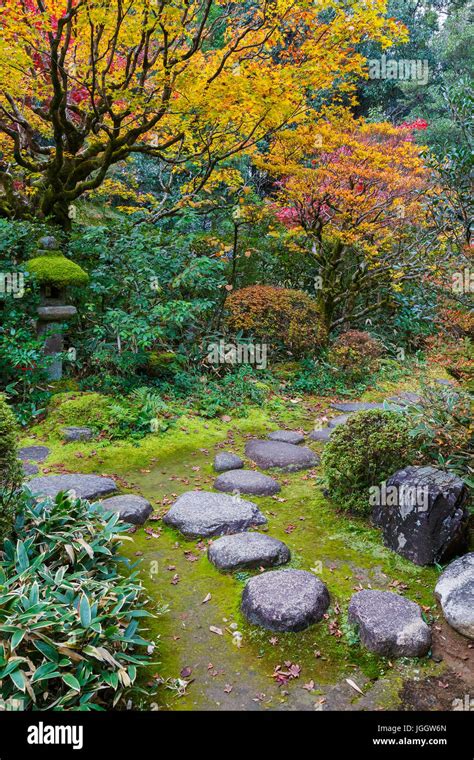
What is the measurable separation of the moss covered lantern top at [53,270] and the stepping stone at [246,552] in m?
4.34

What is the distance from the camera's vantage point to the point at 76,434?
19.0 ft

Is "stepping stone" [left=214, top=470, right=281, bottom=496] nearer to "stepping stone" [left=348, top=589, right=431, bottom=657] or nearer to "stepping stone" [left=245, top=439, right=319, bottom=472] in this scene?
"stepping stone" [left=245, top=439, right=319, bottom=472]

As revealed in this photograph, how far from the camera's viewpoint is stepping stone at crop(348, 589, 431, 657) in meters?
2.81

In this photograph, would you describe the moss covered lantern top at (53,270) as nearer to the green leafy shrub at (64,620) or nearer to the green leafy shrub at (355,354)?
the green leafy shrub at (64,620)

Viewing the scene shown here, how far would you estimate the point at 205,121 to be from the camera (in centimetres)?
749

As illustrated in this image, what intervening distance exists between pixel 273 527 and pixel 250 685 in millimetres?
1623

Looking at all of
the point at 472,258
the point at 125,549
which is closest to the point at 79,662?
the point at 125,549

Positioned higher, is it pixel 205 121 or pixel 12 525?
pixel 205 121

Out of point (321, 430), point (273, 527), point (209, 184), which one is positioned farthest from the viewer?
point (209, 184)

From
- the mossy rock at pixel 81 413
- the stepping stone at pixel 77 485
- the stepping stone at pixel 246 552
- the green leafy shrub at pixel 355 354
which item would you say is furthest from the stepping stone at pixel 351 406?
the stepping stone at pixel 246 552

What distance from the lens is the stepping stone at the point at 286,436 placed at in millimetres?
6260

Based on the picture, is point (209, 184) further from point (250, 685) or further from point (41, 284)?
point (250, 685)

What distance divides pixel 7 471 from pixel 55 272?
4.07 meters

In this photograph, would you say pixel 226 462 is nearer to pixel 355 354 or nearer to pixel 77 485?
A: pixel 77 485
